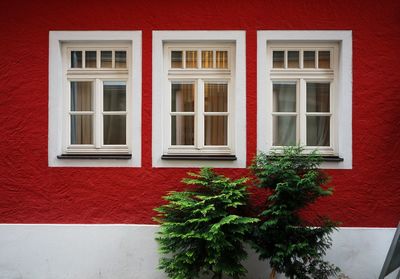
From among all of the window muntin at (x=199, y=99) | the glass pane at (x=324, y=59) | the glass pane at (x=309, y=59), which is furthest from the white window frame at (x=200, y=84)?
the glass pane at (x=324, y=59)

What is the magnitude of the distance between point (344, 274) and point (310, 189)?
1.46 meters

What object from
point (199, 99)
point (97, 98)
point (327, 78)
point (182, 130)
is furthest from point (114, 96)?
point (327, 78)

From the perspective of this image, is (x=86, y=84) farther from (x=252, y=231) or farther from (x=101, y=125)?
(x=252, y=231)

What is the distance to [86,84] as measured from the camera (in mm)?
5691

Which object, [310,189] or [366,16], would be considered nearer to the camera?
[310,189]

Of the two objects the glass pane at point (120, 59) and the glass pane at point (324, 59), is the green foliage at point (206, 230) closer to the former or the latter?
the glass pane at point (120, 59)

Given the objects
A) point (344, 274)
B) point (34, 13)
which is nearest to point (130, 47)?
point (34, 13)

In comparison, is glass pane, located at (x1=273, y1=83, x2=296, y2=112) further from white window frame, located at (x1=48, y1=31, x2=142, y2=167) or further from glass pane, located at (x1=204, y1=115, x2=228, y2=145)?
white window frame, located at (x1=48, y1=31, x2=142, y2=167)

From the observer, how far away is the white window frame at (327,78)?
538 centimetres

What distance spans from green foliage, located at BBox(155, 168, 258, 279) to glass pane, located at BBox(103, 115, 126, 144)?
46.7 inches

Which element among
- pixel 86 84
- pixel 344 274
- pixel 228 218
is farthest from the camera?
pixel 86 84

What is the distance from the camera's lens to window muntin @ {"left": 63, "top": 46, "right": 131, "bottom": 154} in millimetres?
5598

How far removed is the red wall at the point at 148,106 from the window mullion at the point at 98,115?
1.39 feet

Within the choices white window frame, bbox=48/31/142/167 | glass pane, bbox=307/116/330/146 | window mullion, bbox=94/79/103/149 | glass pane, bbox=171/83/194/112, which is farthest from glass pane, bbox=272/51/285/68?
window mullion, bbox=94/79/103/149
